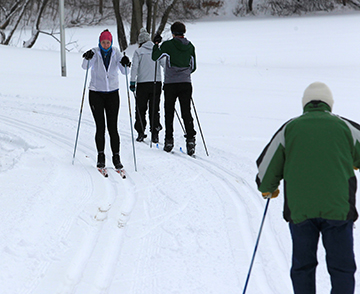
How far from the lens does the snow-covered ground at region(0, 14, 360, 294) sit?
3.79 m

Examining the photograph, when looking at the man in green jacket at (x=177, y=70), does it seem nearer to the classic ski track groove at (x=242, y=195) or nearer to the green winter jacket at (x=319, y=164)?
the classic ski track groove at (x=242, y=195)

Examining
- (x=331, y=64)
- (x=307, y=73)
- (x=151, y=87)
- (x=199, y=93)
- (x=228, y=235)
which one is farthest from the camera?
(x=331, y=64)

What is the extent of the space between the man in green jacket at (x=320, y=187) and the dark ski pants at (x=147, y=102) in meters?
5.15

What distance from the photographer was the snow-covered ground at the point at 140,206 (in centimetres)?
379

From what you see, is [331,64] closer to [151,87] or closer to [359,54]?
[359,54]

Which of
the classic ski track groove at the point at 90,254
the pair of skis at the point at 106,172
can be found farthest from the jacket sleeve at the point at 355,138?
the pair of skis at the point at 106,172

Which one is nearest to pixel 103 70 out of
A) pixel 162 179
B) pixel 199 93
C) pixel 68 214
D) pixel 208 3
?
pixel 162 179

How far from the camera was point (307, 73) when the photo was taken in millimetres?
16250

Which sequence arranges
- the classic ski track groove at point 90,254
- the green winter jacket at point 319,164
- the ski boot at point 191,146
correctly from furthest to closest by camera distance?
the ski boot at point 191,146 < the classic ski track groove at point 90,254 < the green winter jacket at point 319,164

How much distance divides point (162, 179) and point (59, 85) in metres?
7.99

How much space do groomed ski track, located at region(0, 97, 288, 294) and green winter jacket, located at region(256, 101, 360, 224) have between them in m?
1.03

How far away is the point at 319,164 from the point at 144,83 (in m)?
5.47

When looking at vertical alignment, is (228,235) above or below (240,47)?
below

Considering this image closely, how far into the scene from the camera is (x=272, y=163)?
305 centimetres
